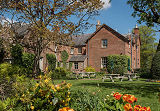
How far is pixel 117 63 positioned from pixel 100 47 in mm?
4655

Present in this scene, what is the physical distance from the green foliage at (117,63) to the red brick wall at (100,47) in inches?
56.5

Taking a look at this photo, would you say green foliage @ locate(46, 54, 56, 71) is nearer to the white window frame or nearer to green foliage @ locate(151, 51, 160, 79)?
the white window frame

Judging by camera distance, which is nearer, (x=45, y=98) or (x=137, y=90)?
(x=45, y=98)

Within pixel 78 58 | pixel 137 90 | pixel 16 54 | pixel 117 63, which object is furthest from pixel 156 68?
pixel 16 54

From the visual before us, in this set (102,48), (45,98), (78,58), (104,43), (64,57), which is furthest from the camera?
(64,57)

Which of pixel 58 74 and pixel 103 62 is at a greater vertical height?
pixel 103 62

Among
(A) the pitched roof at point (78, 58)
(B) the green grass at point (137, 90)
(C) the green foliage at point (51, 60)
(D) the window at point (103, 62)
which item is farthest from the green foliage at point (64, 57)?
(B) the green grass at point (137, 90)

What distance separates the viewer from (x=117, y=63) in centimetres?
2572

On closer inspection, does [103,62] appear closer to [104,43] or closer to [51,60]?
[104,43]

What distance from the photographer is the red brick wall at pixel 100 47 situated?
27.2 metres

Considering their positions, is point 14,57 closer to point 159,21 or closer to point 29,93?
point 159,21

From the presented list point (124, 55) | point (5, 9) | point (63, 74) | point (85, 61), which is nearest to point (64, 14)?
point (5, 9)

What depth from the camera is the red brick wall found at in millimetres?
27219

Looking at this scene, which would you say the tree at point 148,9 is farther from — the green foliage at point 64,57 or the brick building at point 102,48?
the green foliage at point 64,57
